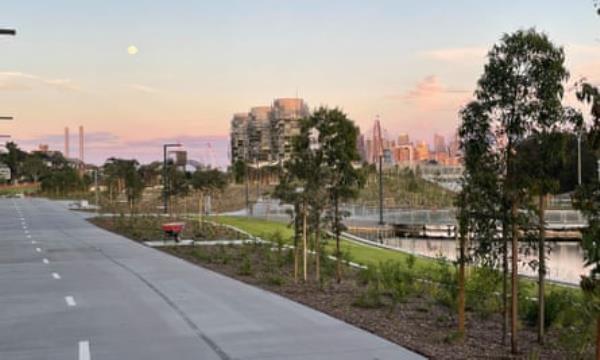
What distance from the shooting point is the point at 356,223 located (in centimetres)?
4862

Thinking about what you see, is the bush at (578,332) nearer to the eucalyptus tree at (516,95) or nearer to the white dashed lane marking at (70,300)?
the eucalyptus tree at (516,95)

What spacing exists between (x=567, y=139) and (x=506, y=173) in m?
0.88

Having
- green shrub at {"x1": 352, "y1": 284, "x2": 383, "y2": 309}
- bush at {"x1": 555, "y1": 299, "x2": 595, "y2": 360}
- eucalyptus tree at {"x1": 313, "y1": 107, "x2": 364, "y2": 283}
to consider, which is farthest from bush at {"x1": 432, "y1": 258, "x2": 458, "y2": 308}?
eucalyptus tree at {"x1": 313, "y1": 107, "x2": 364, "y2": 283}

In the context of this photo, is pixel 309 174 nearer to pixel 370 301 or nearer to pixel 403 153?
pixel 370 301

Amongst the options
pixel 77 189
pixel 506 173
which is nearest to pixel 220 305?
pixel 506 173

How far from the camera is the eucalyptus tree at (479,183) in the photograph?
9859 mm

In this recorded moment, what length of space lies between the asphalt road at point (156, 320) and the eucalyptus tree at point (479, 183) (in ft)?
6.08

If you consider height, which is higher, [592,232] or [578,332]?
[592,232]

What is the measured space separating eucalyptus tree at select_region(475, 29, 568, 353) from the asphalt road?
2267 mm

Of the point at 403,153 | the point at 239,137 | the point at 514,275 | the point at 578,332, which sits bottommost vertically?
the point at 578,332

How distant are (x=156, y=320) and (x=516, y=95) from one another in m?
6.79

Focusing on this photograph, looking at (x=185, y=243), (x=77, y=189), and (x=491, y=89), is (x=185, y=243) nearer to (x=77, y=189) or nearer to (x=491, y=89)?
(x=491, y=89)

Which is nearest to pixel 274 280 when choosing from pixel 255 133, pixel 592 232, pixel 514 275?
pixel 514 275

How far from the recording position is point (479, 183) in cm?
982
